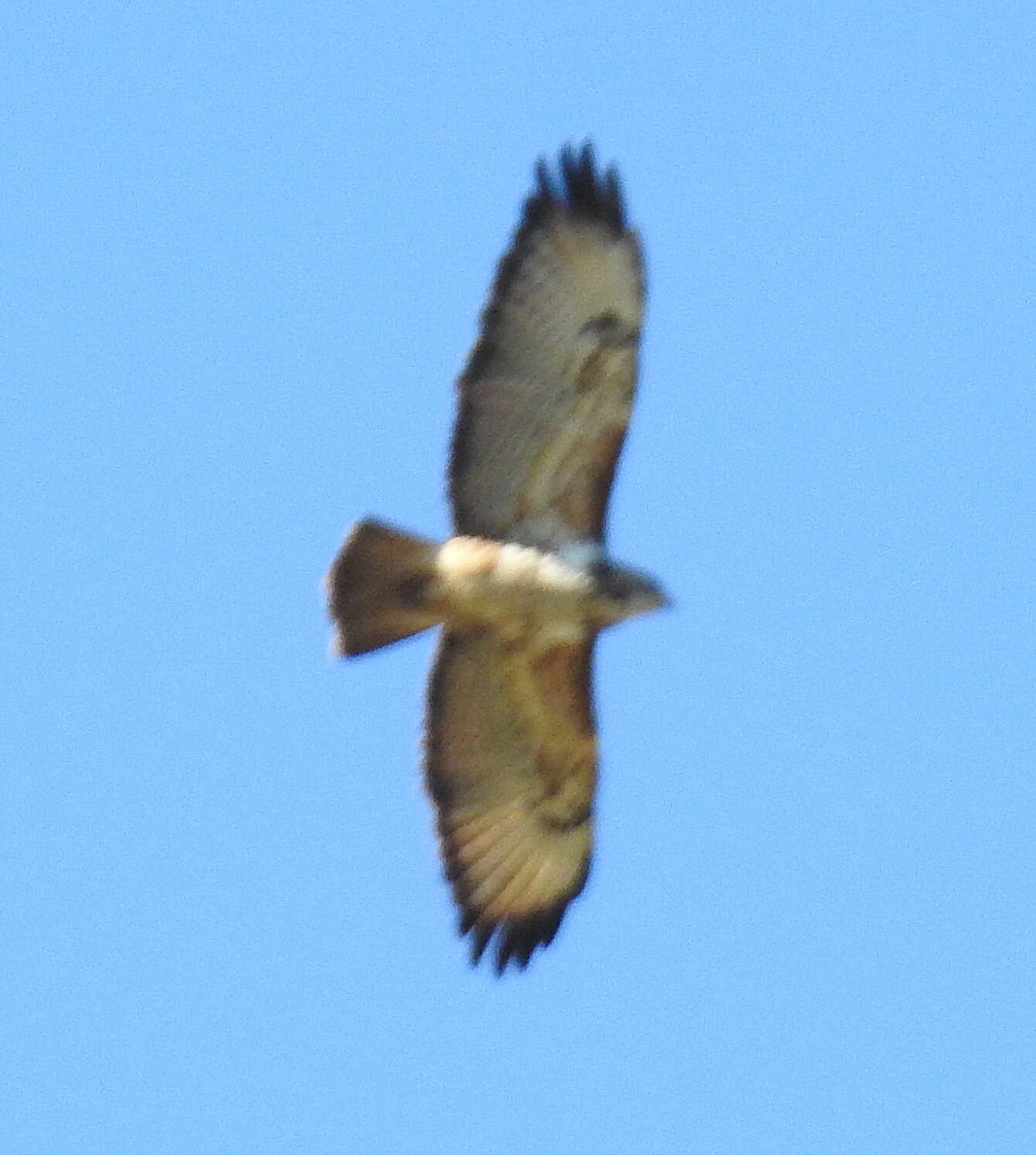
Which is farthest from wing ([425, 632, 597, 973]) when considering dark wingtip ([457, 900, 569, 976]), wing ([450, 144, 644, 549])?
wing ([450, 144, 644, 549])

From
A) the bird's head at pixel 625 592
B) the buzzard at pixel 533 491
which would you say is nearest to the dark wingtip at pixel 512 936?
the buzzard at pixel 533 491

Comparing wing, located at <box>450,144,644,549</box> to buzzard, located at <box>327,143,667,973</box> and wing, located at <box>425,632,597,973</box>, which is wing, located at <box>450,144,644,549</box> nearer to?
buzzard, located at <box>327,143,667,973</box>

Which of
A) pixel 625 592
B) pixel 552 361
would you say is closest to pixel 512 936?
pixel 625 592

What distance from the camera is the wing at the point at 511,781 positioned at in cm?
1352

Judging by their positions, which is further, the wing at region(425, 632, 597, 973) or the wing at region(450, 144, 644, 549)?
the wing at region(425, 632, 597, 973)

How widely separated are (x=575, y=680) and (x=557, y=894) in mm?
933

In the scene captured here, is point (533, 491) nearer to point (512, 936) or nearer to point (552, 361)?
point (552, 361)

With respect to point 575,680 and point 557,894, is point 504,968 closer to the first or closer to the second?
point 557,894

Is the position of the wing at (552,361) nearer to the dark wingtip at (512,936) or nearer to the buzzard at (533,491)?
the buzzard at (533,491)

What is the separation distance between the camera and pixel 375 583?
13000mm

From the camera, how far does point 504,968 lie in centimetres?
1370

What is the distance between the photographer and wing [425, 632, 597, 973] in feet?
44.3

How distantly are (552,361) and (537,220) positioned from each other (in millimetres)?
551

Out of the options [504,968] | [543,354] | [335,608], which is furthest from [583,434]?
[504,968]
